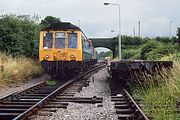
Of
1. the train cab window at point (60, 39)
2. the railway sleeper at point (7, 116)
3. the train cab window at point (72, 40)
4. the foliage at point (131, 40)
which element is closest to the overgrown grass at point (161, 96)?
the railway sleeper at point (7, 116)

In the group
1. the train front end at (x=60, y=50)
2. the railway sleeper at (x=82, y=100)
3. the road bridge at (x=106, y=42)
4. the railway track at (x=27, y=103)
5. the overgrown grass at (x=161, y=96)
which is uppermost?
the road bridge at (x=106, y=42)

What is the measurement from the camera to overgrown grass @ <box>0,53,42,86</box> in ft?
63.3

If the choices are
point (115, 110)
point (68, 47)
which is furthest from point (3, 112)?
point (68, 47)

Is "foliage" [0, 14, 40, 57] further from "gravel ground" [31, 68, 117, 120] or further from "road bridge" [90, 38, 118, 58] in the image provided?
"road bridge" [90, 38, 118, 58]

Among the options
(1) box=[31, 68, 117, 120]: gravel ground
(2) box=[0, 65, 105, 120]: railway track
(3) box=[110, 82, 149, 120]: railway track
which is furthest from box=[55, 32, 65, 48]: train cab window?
(1) box=[31, 68, 117, 120]: gravel ground

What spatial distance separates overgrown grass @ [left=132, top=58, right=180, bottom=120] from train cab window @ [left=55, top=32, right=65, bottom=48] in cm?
839

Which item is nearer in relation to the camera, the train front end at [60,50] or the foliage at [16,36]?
the train front end at [60,50]

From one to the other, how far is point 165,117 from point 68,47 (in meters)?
14.0

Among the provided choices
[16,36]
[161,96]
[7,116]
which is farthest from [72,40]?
[7,116]

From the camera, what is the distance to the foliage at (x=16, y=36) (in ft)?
84.3

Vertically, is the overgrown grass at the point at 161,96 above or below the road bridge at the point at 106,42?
below

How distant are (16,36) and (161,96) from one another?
16501 millimetres

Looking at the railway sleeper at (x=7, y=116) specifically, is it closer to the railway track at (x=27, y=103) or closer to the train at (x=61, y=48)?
the railway track at (x=27, y=103)

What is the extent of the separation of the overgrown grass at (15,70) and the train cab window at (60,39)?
7.47ft
